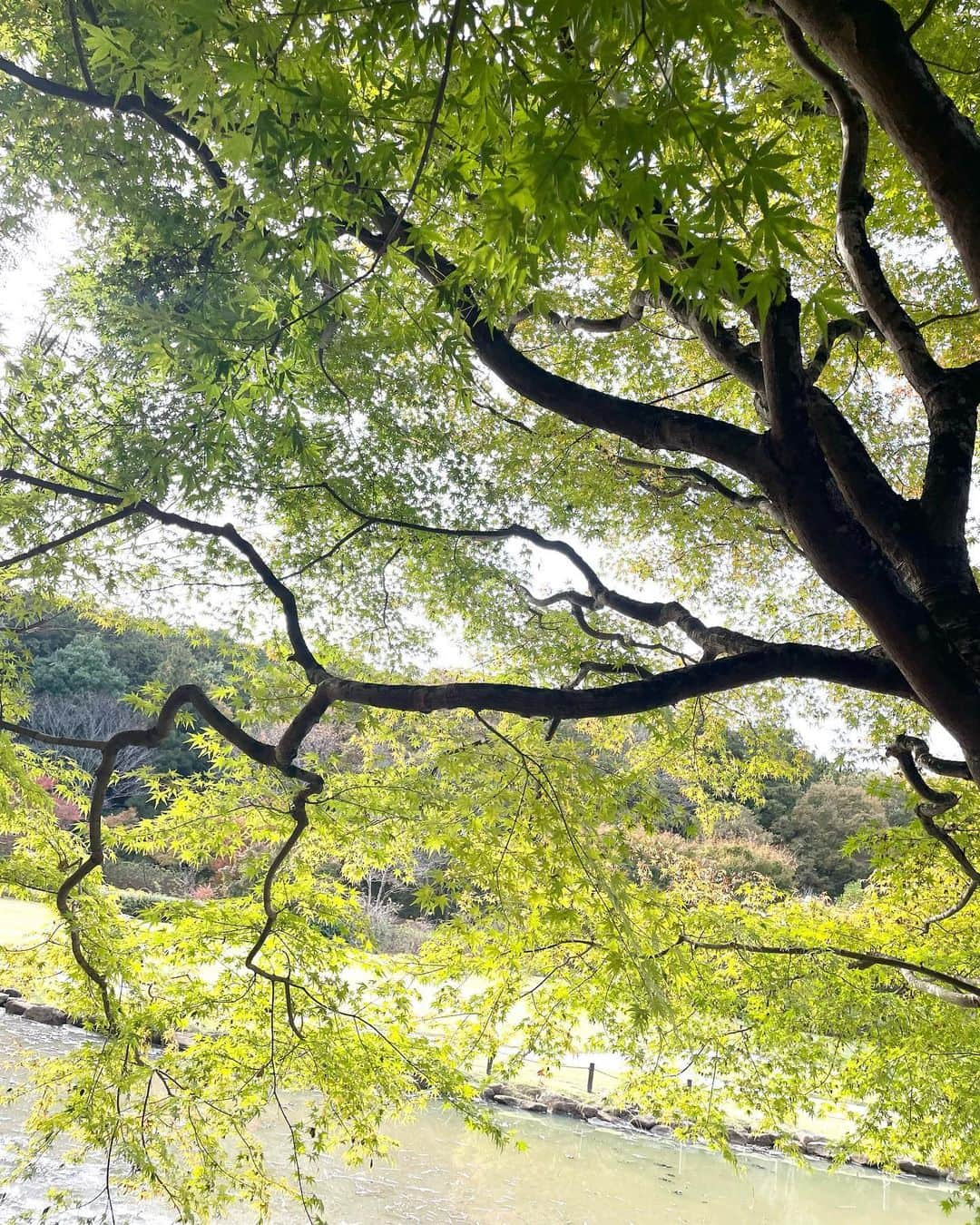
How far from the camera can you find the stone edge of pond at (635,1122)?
8719mm

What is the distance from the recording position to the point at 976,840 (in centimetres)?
394

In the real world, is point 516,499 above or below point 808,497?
above

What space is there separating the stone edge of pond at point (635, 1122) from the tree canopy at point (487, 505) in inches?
192

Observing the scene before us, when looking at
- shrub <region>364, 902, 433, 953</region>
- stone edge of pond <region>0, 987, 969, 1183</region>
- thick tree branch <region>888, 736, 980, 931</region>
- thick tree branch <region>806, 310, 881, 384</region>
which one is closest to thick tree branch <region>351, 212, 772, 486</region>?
thick tree branch <region>806, 310, 881, 384</region>

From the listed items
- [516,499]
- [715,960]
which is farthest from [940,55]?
[715,960]

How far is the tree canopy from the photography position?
3.90ft

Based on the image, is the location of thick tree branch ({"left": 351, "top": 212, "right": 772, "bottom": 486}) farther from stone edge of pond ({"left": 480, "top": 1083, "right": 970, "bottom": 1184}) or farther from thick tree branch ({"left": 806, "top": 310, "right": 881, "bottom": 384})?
stone edge of pond ({"left": 480, "top": 1083, "right": 970, "bottom": 1184})

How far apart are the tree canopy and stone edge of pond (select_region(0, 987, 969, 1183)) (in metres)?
4.91

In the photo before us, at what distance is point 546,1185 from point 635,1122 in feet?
8.28

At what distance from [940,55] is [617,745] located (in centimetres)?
422

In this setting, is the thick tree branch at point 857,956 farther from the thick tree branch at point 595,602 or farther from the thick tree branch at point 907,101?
the thick tree branch at point 907,101

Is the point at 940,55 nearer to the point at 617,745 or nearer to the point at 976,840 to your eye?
the point at 976,840

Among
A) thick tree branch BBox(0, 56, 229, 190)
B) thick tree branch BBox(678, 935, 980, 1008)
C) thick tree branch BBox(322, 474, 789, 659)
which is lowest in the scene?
thick tree branch BBox(678, 935, 980, 1008)

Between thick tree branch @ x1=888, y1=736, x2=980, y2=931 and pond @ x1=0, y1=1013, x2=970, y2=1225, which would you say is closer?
thick tree branch @ x1=888, y1=736, x2=980, y2=931
